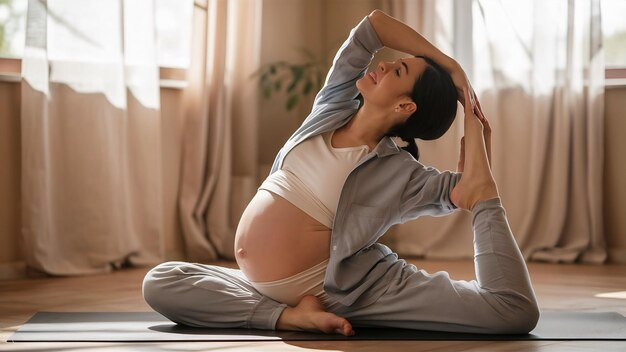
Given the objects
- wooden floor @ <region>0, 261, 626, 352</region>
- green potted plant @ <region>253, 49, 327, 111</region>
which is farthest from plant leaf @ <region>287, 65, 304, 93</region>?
wooden floor @ <region>0, 261, 626, 352</region>

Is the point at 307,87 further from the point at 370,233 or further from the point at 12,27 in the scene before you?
the point at 370,233

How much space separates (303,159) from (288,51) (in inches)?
90.7

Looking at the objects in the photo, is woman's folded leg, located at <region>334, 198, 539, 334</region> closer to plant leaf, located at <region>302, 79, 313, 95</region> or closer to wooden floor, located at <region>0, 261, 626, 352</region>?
wooden floor, located at <region>0, 261, 626, 352</region>

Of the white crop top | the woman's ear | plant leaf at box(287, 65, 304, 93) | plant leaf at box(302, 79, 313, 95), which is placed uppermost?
plant leaf at box(287, 65, 304, 93)

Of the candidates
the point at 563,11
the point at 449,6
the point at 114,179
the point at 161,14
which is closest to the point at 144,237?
the point at 114,179

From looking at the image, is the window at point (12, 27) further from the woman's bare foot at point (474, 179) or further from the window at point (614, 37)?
the window at point (614, 37)

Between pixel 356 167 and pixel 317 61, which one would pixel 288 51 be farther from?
pixel 356 167

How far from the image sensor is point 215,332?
2135mm

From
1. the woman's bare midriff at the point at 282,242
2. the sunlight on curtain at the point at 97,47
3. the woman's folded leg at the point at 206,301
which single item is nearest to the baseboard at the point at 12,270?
the sunlight on curtain at the point at 97,47

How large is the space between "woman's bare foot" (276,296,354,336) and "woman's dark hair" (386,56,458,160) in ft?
1.58

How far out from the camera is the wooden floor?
1933mm

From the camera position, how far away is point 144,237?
3.92 metres

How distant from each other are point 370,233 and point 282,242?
0.21 meters

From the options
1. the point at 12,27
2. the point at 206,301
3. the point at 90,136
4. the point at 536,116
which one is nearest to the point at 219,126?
the point at 90,136
